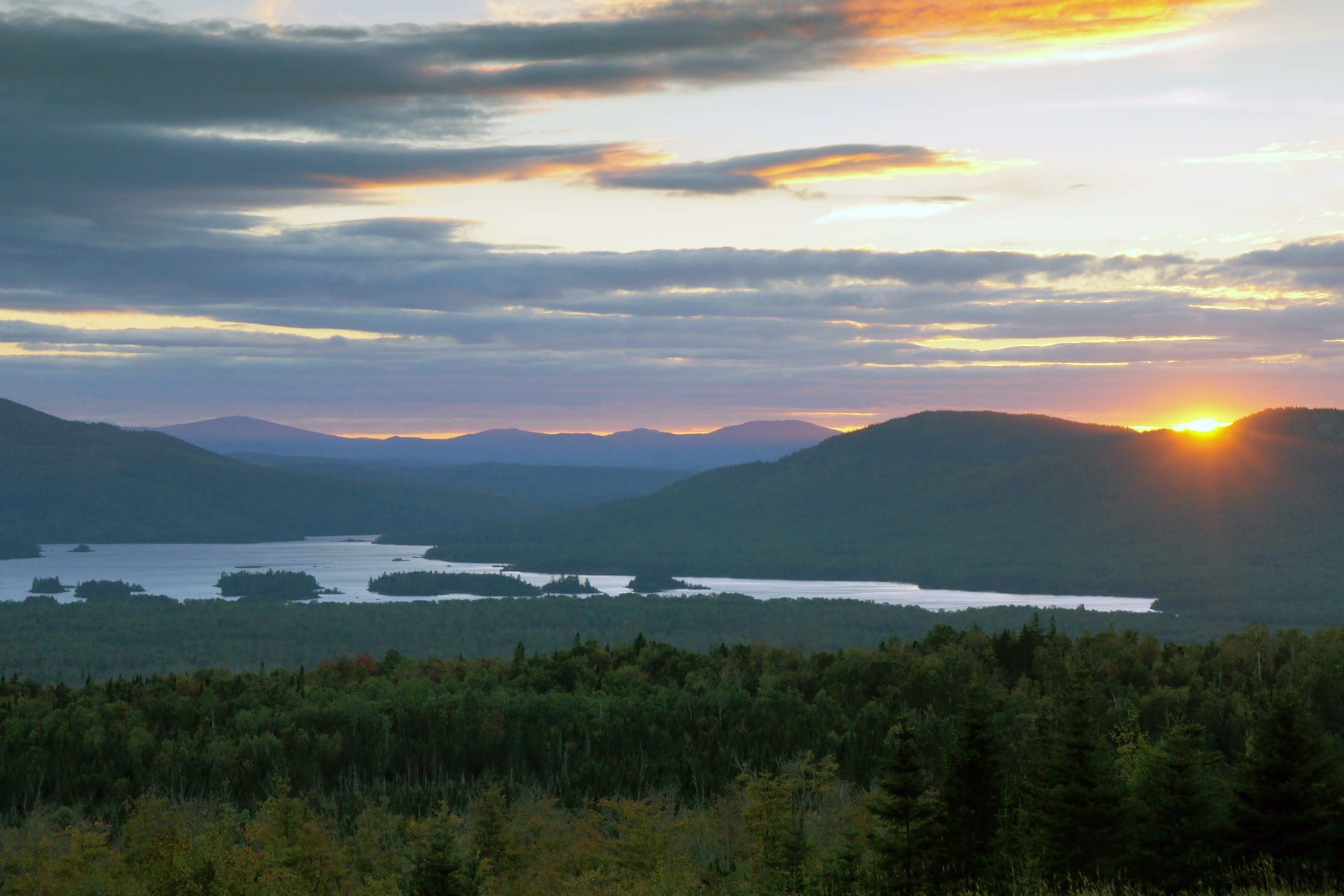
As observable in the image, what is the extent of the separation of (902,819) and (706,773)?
38514mm

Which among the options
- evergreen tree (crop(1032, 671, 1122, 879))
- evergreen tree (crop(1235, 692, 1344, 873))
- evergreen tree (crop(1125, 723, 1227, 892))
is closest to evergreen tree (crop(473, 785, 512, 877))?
evergreen tree (crop(1032, 671, 1122, 879))

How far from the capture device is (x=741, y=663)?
111625mm

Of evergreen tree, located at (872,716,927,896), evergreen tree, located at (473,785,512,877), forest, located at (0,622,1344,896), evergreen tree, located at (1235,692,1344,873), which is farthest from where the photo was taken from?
evergreen tree, located at (473,785,512,877)

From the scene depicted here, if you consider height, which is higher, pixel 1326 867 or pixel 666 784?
pixel 1326 867

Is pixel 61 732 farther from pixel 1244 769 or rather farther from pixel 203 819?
pixel 1244 769

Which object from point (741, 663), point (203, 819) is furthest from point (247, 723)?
point (741, 663)

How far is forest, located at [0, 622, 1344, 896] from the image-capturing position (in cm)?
4047

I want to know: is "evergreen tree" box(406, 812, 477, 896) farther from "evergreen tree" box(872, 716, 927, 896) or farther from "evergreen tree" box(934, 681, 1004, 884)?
"evergreen tree" box(934, 681, 1004, 884)

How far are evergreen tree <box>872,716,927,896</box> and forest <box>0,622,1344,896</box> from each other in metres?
0.11

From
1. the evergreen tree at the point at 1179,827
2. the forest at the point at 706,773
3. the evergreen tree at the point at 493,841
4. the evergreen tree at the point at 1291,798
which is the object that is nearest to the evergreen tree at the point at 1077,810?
the forest at the point at 706,773

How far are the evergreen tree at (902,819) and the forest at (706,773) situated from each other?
110 millimetres

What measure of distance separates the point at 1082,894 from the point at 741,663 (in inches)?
3027

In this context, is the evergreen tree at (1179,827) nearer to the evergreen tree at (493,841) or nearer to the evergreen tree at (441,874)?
the evergreen tree at (441,874)

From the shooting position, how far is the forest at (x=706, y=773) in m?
40.5
